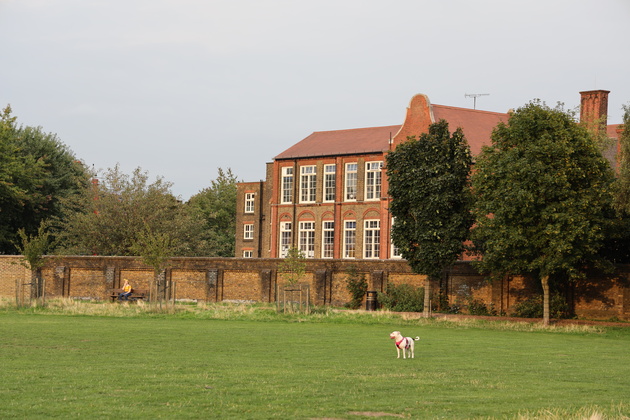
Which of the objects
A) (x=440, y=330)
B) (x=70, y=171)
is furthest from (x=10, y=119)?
(x=440, y=330)

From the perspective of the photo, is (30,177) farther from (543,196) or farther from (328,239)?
(543,196)

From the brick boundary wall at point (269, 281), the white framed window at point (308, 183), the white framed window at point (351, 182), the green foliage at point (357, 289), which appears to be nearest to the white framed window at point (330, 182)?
the white framed window at point (308, 183)

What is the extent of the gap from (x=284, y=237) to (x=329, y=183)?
538 cm

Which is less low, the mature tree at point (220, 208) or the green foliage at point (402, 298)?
the mature tree at point (220, 208)

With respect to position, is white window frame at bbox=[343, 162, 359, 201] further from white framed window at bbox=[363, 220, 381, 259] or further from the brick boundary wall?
the brick boundary wall

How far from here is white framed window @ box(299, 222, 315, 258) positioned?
2514 inches

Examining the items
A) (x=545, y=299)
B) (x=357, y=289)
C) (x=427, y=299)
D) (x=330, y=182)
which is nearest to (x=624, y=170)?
(x=545, y=299)

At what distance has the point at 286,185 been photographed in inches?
2584

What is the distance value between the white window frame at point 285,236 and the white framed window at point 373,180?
6.86 meters

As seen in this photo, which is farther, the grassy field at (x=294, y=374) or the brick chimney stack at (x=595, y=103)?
the brick chimney stack at (x=595, y=103)

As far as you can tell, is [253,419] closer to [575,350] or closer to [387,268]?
[575,350]

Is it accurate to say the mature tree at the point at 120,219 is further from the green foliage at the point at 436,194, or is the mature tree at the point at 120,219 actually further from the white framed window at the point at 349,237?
the green foliage at the point at 436,194

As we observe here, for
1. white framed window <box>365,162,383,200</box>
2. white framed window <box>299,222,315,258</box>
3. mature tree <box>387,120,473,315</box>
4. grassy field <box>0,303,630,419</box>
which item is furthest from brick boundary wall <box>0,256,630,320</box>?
white framed window <box>299,222,315,258</box>

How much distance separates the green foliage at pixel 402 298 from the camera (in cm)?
4412
